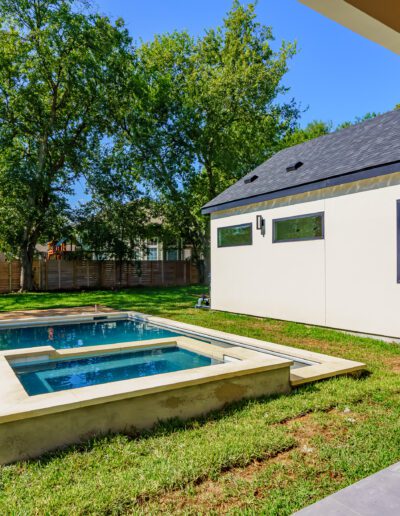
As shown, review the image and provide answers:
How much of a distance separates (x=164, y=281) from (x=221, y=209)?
13.9m

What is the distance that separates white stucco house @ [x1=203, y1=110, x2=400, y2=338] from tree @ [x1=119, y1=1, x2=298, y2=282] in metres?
11.7

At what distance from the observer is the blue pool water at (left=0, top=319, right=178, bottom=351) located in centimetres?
836

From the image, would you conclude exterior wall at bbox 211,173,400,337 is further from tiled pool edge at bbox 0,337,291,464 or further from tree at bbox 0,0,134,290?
tree at bbox 0,0,134,290

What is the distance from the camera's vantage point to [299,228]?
9352 mm

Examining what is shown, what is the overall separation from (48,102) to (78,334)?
52.0ft

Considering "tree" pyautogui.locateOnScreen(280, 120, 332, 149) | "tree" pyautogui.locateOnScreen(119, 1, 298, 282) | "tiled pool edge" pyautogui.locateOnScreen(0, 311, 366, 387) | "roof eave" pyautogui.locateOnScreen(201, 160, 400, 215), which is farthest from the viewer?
"tree" pyautogui.locateOnScreen(280, 120, 332, 149)

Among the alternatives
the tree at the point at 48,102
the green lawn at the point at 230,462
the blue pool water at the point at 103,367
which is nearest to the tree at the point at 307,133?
the tree at the point at 48,102

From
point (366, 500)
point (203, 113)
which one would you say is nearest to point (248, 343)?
point (366, 500)

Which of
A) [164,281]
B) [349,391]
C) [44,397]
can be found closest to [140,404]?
[44,397]

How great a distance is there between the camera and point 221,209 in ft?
39.0

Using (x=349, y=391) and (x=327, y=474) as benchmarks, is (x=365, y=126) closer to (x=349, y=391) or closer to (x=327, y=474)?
(x=349, y=391)

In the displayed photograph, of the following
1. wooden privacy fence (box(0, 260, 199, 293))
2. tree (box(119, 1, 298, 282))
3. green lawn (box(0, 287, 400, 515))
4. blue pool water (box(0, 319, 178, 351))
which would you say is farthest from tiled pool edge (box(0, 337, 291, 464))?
tree (box(119, 1, 298, 282))

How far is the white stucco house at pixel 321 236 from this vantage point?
7.49 meters

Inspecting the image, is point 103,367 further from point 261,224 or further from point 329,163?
point 329,163
